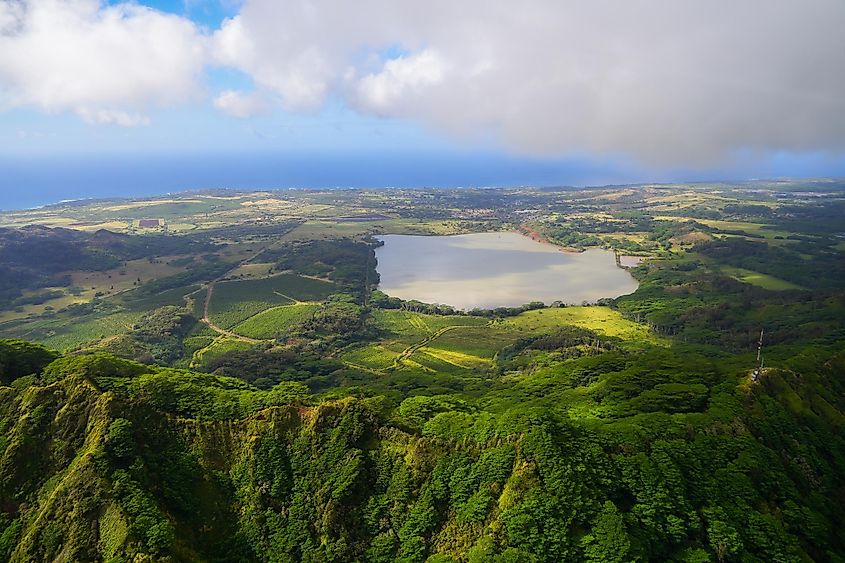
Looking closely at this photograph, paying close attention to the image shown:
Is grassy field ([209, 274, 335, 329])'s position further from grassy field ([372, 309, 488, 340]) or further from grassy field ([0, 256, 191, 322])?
grassy field ([0, 256, 191, 322])

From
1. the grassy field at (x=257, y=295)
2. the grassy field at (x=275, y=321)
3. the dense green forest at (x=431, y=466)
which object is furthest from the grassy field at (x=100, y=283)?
the dense green forest at (x=431, y=466)

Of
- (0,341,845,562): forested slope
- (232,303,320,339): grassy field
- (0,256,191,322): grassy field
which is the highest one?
(0,341,845,562): forested slope

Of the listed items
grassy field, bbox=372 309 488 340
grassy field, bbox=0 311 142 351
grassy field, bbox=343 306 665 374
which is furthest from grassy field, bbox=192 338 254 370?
grassy field, bbox=372 309 488 340

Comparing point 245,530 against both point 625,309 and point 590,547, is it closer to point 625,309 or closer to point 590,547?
point 590,547

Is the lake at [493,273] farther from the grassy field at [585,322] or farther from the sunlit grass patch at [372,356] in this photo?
the sunlit grass patch at [372,356]

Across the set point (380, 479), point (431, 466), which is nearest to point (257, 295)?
point (380, 479)

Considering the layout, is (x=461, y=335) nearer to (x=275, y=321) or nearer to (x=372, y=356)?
(x=372, y=356)
